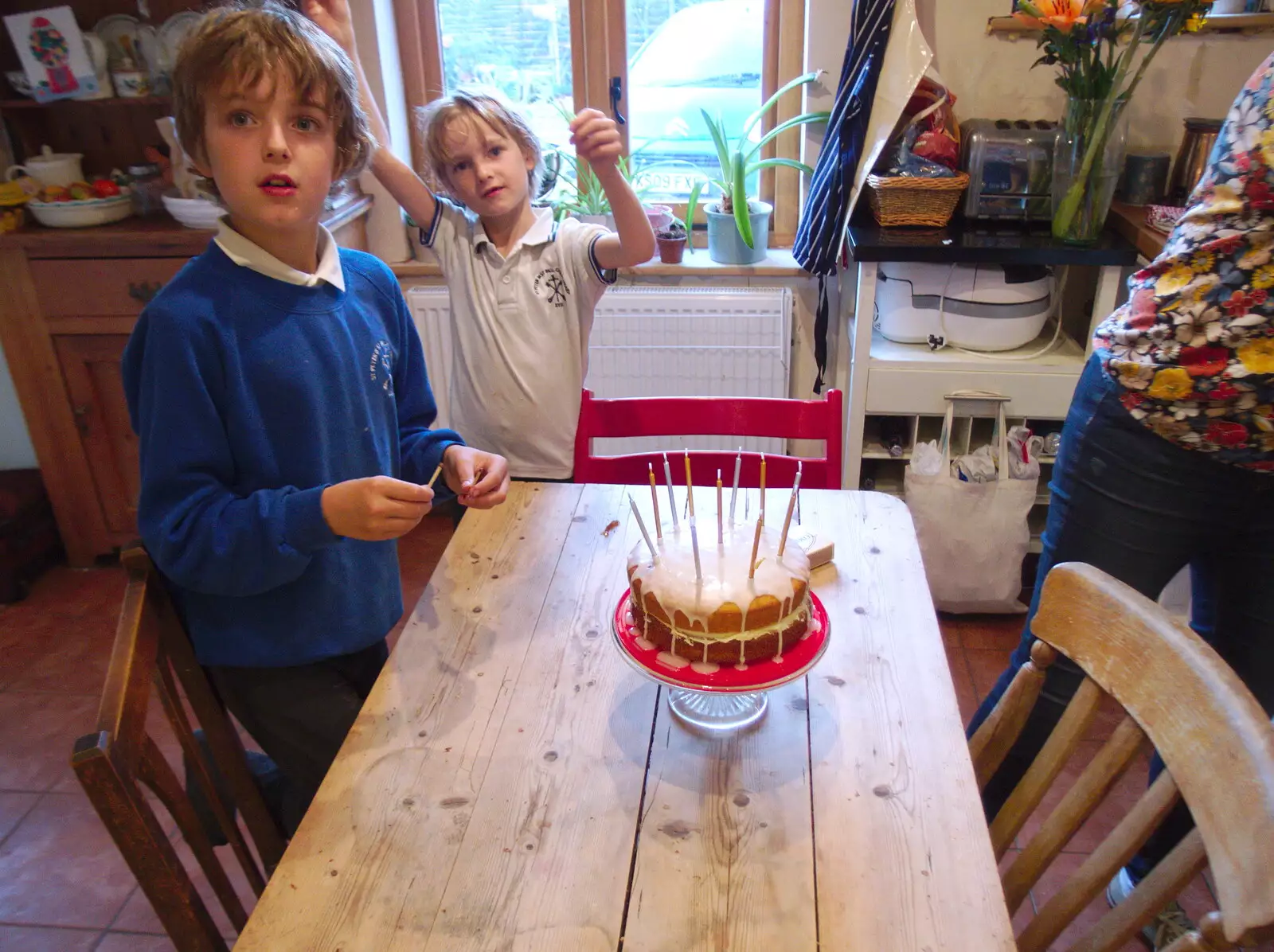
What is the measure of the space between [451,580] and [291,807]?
375 millimetres

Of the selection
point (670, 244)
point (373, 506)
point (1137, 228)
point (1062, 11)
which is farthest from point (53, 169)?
point (1137, 228)

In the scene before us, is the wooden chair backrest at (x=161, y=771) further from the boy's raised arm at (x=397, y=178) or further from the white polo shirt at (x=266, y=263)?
the boy's raised arm at (x=397, y=178)

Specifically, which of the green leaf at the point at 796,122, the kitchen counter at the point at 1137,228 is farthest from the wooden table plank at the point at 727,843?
the green leaf at the point at 796,122

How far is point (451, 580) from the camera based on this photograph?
4.25ft

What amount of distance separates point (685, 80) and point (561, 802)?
227cm

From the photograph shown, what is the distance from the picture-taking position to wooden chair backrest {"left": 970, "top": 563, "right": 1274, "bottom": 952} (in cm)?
70

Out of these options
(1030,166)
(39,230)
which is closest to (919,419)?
(1030,166)

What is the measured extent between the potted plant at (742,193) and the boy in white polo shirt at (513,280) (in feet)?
2.79

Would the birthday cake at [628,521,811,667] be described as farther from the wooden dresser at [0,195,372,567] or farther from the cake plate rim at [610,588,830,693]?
the wooden dresser at [0,195,372,567]

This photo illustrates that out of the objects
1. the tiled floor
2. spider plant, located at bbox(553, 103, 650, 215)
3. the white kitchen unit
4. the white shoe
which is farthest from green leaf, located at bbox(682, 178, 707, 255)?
the white shoe

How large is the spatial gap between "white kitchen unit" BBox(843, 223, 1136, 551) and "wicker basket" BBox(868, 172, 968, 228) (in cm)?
3

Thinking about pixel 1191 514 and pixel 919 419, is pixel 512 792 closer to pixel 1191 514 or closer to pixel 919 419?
pixel 1191 514

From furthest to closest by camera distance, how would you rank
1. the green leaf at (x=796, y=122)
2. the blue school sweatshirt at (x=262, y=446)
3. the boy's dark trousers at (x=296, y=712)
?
the green leaf at (x=796, y=122)
the boy's dark trousers at (x=296, y=712)
the blue school sweatshirt at (x=262, y=446)

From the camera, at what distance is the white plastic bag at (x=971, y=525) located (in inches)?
87.3
